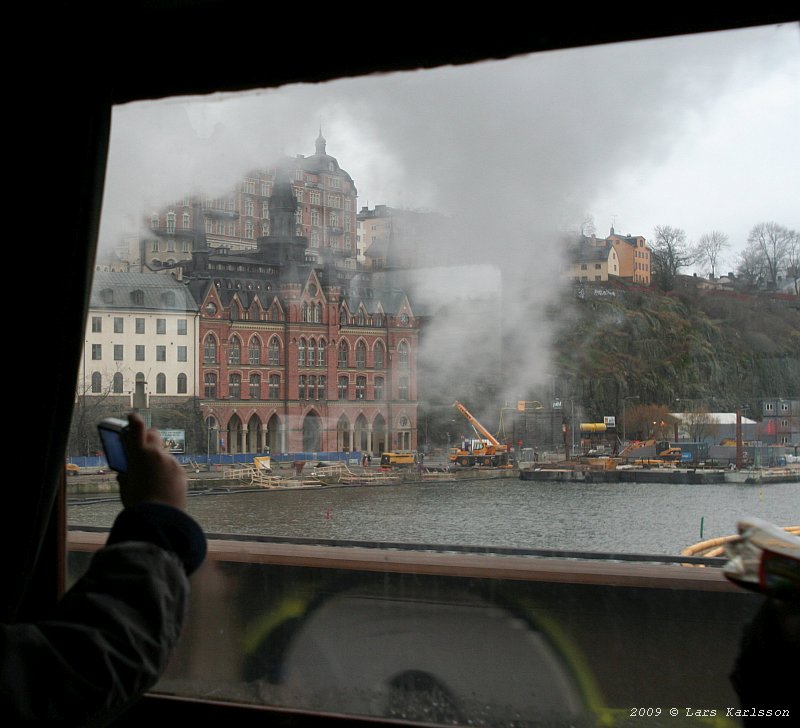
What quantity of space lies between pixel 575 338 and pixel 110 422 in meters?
1.10

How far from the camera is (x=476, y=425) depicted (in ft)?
6.56

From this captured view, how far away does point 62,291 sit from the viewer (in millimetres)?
1492

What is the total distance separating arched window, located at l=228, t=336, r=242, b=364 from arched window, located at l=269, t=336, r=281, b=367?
92 millimetres

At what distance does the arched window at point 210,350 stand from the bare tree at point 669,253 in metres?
1.19

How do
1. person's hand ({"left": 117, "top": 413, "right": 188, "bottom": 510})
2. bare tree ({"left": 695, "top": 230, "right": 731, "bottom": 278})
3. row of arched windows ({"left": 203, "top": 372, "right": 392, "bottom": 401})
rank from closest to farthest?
1. person's hand ({"left": 117, "top": 413, "right": 188, "bottom": 510})
2. bare tree ({"left": 695, "top": 230, "right": 731, "bottom": 278})
3. row of arched windows ({"left": 203, "top": 372, "right": 392, "bottom": 401})

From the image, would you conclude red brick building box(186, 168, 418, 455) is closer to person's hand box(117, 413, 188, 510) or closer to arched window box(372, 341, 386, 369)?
arched window box(372, 341, 386, 369)

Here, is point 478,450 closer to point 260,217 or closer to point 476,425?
point 476,425

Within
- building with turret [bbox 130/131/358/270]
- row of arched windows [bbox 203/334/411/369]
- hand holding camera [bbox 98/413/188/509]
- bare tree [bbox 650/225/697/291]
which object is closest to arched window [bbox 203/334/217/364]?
row of arched windows [bbox 203/334/411/369]

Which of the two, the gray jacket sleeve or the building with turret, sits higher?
the building with turret

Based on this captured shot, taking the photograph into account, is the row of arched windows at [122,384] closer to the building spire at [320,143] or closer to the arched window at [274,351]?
the arched window at [274,351]

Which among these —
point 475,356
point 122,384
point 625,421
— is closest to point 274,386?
point 122,384

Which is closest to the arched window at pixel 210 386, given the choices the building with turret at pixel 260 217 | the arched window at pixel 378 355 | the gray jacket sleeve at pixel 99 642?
the building with turret at pixel 260 217

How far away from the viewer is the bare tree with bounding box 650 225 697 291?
172 centimetres

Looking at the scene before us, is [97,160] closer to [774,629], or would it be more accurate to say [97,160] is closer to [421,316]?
[421,316]
